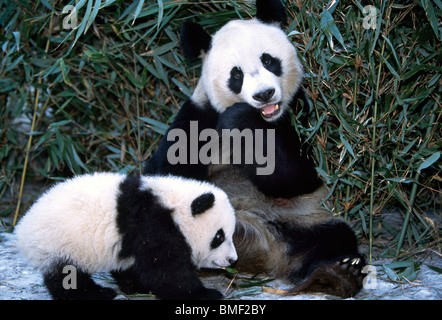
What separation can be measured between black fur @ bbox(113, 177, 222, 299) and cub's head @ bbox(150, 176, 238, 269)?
0.07m

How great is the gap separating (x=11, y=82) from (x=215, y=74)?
209cm

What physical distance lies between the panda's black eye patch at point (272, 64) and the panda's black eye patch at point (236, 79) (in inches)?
5.9

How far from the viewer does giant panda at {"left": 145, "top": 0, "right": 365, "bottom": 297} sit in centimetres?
307

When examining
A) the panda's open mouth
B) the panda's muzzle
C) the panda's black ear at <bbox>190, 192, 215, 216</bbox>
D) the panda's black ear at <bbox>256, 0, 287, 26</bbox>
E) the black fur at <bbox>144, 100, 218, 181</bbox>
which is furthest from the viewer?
the black fur at <bbox>144, 100, 218, 181</bbox>

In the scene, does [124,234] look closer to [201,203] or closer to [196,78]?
[201,203]

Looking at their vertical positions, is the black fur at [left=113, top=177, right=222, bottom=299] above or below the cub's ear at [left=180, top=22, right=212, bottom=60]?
below

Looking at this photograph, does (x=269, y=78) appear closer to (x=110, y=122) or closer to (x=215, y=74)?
(x=215, y=74)

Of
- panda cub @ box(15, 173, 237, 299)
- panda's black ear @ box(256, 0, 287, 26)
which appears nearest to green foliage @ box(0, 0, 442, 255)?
panda's black ear @ box(256, 0, 287, 26)

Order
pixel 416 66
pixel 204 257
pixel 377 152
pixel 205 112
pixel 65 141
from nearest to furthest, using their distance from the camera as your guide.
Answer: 1. pixel 204 257
2. pixel 416 66
3. pixel 377 152
4. pixel 205 112
5. pixel 65 141

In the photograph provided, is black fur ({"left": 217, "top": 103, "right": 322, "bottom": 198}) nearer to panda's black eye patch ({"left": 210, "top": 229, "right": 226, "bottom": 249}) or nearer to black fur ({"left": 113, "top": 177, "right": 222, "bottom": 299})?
panda's black eye patch ({"left": 210, "top": 229, "right": 226, "bottom": 249})

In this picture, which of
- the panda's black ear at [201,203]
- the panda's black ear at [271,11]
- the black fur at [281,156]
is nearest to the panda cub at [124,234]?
the panda's black ear at [201,203]

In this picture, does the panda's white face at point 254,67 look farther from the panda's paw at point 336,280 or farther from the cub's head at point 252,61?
the panda's paw at point 336,280
